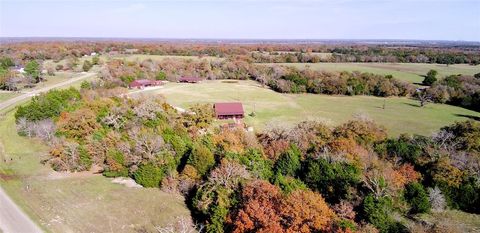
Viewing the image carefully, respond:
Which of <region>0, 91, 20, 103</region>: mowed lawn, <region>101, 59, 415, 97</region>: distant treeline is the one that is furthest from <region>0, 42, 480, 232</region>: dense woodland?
<region>101, 59, 415, 97</region>: distant treeline

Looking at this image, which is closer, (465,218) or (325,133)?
(465,218)

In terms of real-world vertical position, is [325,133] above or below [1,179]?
above

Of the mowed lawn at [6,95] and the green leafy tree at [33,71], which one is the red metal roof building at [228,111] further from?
the green leafy tree at [33,71]

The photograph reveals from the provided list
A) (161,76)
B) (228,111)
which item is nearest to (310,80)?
(228,111)

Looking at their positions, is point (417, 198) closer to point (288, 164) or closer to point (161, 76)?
point (288, 164)

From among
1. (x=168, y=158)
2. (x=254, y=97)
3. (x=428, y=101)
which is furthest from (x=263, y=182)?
(x=428, y=101)

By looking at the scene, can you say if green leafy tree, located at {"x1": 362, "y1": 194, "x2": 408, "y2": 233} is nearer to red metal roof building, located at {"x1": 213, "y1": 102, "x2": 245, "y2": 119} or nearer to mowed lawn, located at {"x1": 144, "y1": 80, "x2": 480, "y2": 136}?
mowed lawn, located at {"x1": 144, "y1": 80, "x2": 480, "y2": 136}

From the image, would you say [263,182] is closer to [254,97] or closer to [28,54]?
[254,97]

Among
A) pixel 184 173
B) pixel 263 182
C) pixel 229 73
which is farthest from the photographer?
pixel 229 73
